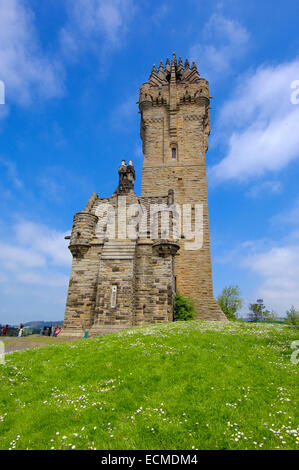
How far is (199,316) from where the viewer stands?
24.3 metres

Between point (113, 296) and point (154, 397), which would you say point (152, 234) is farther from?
point (154, 397)

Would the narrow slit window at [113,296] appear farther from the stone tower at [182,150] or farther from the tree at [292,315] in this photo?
the tree at [292,315]

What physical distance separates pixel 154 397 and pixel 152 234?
46.8ft

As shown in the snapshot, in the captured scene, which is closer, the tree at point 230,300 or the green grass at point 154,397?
the green grass at point 154,397

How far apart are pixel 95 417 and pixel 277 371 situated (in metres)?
5.28

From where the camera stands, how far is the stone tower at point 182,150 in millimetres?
26328

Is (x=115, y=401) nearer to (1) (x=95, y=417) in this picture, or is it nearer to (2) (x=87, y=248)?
(1) (x=95, y=417)

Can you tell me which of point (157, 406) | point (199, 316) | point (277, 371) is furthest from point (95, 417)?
point (199, 316)

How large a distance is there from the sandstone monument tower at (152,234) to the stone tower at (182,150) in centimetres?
10

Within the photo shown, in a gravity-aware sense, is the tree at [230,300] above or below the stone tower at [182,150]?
below

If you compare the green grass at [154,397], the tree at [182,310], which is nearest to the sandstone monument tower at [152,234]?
the tree at [182,310]

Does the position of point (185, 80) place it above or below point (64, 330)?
above

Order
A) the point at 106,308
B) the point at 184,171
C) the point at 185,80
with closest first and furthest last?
the point at 106,308 → the point at 184,171 → the point at 185,80

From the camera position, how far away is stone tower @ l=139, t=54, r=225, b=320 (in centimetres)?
2633
